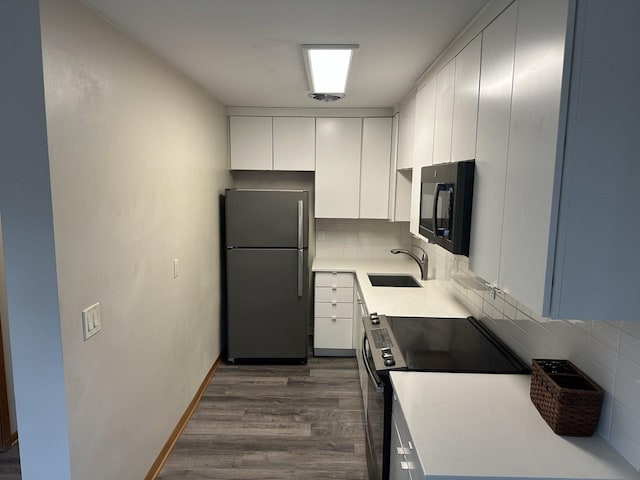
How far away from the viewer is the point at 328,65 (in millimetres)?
2320

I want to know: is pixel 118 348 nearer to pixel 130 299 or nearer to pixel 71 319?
pixel 130 299

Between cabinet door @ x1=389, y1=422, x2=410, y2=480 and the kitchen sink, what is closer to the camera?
cabinet door @ x1=389, y1=422, x2=410, y2=480

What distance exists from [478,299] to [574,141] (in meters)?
1.50

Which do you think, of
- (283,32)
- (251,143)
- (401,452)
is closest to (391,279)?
(251,143)

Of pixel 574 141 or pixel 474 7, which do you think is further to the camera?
pixel 474 7

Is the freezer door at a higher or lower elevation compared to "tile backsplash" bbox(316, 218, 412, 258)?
lower

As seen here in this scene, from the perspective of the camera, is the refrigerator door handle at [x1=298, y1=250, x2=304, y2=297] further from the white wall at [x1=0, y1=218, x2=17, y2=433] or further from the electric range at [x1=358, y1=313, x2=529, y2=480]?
the white wall at [x1=0, y1=218, x2=17, y2=433]

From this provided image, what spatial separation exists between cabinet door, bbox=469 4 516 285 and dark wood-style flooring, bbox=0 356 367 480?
5.30ft

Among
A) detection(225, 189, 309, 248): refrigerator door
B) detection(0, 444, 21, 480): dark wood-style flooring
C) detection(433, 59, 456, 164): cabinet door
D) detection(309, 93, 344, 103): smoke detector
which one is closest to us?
detection(433, 59, 456, 164): cabinet door

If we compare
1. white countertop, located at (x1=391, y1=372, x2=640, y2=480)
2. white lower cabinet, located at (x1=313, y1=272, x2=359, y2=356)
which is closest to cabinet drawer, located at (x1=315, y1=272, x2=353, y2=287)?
white lower cabinet, located at (x1=313, y1=272, x2=359, y2=356)

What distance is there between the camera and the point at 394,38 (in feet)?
6.35

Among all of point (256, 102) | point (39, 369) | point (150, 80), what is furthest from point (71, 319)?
point (256, 102)

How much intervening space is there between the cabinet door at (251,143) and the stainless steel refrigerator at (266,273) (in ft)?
1.47

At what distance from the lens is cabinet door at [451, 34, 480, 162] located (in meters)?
1.62
